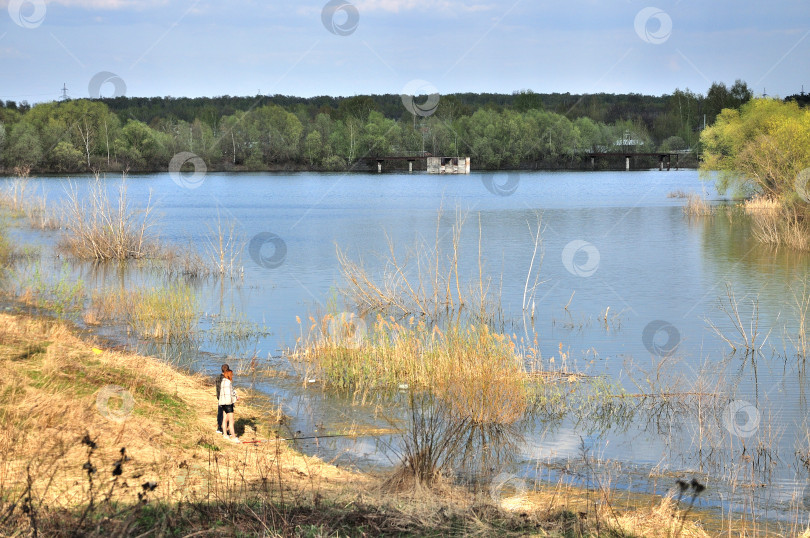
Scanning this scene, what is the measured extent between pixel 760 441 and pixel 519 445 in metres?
3.15

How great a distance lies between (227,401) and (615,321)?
12.5 m

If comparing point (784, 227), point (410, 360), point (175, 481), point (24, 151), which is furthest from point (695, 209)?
point (24, 151)

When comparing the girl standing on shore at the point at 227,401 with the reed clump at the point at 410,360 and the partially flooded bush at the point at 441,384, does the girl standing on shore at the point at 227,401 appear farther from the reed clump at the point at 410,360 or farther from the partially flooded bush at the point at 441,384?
the reed clump at the point at 410,360

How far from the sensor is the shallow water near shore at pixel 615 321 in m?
11.2

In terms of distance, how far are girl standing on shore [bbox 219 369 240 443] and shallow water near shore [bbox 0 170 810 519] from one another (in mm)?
1092

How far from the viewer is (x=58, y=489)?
26.2 feet

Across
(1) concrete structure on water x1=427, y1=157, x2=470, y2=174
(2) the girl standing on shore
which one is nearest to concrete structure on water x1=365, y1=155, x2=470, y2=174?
(1) concrete structure on water x1=427, y1=157, x2=470, y2=174

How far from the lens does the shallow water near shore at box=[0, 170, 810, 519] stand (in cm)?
1117

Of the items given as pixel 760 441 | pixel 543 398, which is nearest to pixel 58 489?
pixel 543 398

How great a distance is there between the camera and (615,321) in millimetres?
20969

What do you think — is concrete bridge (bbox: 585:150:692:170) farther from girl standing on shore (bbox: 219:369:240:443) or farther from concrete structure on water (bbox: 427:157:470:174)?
girl standing on shore (bbox: 219:369:240:443)

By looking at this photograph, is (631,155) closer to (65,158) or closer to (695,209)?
(65,158)

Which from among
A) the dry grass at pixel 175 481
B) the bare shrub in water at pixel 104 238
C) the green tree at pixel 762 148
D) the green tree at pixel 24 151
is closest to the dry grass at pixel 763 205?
the green tree at pixel 762 148

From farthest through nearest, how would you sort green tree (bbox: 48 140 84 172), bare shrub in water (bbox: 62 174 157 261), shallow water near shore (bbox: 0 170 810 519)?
green tree (bbox: 48 140 84 172) < bare shrub in water (bbox: 62 174 157 261) < shallow water near shore (bbox: 0 170 810 519)
